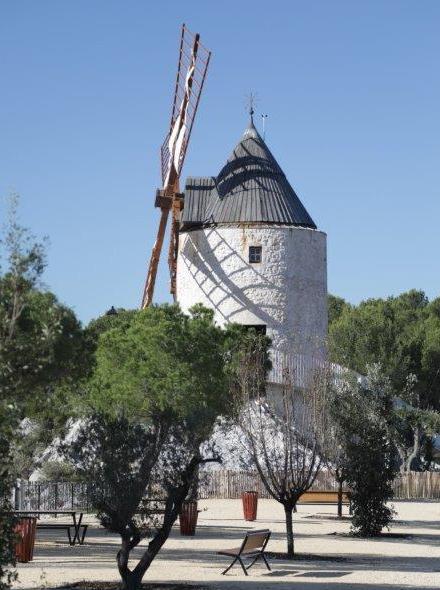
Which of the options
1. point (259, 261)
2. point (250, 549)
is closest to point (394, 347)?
point (259, 261)

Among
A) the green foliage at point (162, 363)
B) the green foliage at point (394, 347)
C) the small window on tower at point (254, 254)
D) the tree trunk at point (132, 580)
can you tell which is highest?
the small window on tower at point (254, 254)

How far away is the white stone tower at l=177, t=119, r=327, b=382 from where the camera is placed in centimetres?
5319

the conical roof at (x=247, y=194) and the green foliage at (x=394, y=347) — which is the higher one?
the conical roof at (x=247, y=194)

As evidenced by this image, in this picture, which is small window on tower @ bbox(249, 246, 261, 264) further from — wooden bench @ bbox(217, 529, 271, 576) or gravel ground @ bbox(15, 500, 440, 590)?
wooden bench @ bbox(217, 529, 271, 576)

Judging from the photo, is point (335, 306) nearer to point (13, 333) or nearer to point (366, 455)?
point (366, 455)

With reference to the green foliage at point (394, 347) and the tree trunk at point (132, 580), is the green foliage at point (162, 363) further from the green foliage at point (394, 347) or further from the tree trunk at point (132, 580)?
the green foliage at point (394, 347)

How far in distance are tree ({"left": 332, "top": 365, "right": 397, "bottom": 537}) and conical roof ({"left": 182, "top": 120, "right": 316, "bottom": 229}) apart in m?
26.8

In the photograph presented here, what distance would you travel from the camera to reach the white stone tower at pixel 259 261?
53.2 metres

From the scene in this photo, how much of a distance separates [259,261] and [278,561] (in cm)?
3270

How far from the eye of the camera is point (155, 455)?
16.4 meters

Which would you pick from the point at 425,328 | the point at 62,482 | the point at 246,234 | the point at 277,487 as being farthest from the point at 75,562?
the point at 425,328

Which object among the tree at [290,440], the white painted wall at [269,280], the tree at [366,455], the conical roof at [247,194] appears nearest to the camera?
the tree at [290,440]

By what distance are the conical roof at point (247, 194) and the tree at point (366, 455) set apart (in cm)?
2675

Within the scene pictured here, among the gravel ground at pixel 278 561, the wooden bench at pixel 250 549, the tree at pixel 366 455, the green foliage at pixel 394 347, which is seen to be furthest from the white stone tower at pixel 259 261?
the wooden bench at pixel 250 549
